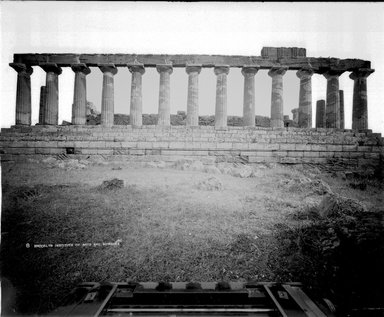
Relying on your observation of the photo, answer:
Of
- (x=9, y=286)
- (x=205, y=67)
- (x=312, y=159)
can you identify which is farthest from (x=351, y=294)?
(x=205, y=67)

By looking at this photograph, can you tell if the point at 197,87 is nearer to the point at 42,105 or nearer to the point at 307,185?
the point at 307,185

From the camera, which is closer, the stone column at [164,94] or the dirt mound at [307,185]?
the dirt mound at [307,185]

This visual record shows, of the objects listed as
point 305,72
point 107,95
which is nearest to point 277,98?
point 305,72

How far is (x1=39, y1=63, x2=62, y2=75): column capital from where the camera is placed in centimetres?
1316

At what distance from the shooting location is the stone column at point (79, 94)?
13.2 metres

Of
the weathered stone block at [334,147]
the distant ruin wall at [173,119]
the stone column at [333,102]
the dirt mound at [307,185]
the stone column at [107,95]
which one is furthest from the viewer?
the distant ruin wall at [173,119]

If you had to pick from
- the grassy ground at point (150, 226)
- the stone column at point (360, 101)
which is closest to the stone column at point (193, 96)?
the grassy ground at point (150, 226)

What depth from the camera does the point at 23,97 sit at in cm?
1308

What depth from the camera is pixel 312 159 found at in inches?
338

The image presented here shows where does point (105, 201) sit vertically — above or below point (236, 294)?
above

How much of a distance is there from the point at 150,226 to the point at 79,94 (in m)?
10.7

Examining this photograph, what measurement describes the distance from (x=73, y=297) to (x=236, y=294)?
2.57 metres

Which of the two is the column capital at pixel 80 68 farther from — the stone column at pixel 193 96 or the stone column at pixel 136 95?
the stone column at pixel 193 96

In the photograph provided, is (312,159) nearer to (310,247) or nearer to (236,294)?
(310,247)
